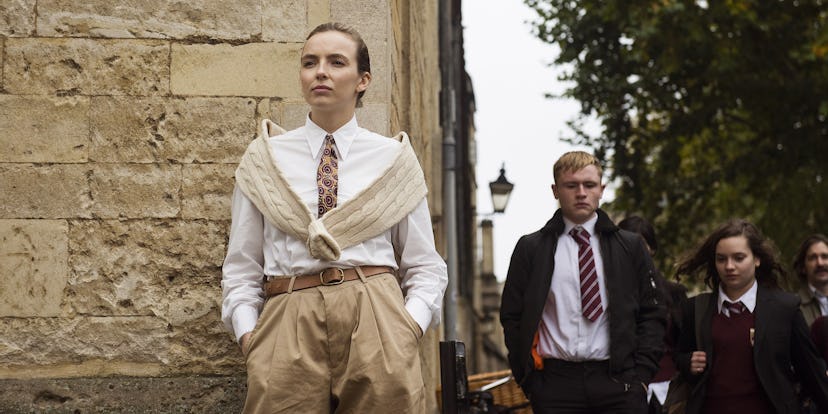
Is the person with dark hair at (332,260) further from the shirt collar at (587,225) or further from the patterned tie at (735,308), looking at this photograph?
the patterned tie at (735,308)

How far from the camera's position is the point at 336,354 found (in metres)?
3.64

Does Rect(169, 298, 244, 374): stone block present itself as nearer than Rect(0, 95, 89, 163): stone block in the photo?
Yes

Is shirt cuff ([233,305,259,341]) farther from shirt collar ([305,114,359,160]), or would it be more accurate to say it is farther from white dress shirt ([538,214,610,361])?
white dress shirt ([538,214,610,361])

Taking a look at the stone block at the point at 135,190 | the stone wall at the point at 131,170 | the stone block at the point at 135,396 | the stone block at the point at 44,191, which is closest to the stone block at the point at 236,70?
the stone wall at the point at 131,170

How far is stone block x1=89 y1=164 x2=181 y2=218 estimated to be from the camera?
16.6 feet

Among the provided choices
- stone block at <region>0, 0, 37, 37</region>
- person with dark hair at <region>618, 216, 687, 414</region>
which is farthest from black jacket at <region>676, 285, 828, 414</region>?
stone block at <region>0, 0, 37, 37</region>

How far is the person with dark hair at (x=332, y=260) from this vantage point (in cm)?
359

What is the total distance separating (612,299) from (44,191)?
8.11ft

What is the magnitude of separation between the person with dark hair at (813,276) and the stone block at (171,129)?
3472 mm

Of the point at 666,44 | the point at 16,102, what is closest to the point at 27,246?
the point at 16,102

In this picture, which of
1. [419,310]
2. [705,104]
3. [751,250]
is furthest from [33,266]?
[705,104]

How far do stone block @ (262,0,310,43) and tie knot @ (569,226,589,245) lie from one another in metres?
1.46

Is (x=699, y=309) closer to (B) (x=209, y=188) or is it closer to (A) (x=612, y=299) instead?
(A) (x=612, y=299)

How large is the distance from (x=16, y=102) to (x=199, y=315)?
48.5 inches
